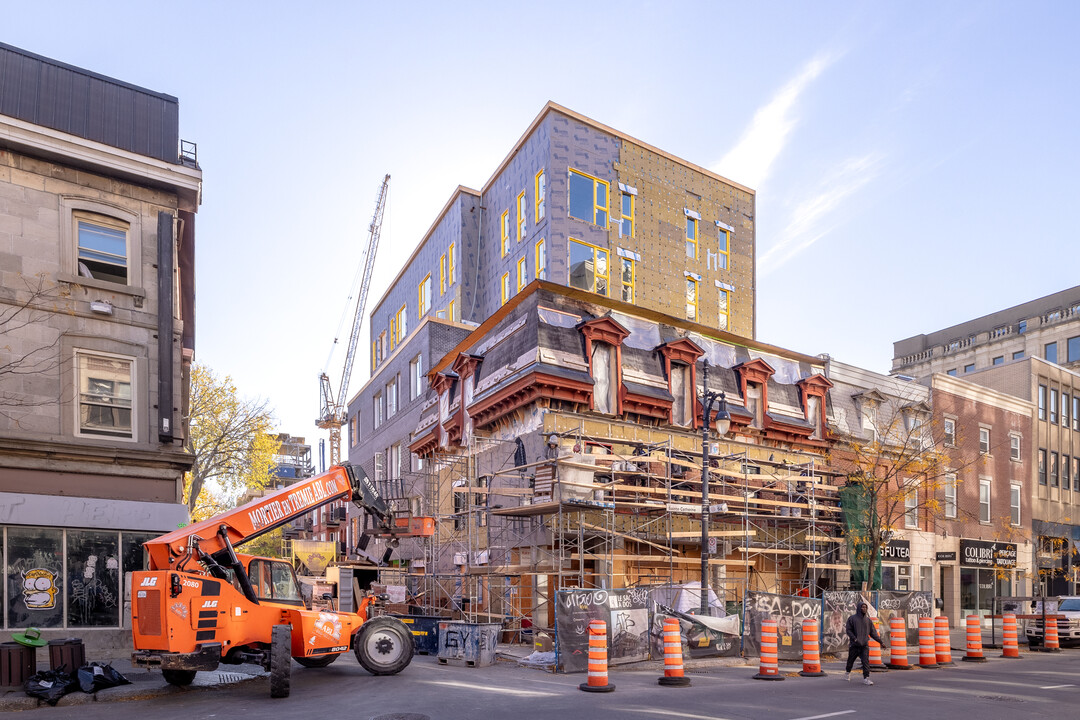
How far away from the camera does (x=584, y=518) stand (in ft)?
82.1

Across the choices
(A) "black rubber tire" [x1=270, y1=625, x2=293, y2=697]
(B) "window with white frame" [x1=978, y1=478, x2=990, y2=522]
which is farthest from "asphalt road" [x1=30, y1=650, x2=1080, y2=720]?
(B) "window with white frame" [x1=978, y1=478, x2=990, y2=522]

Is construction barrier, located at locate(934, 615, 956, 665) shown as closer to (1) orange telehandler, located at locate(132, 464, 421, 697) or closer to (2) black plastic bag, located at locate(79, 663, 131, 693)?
(1) orange telehandler, located at locate(132, 464, 421, 697)

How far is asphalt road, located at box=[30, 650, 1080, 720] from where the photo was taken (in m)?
12.4

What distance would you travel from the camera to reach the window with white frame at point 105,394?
20625 millimetres

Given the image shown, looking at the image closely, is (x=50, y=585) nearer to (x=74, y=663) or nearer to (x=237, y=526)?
(x=74, y=663)

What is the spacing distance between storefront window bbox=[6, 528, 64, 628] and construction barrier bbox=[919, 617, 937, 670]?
2031cm

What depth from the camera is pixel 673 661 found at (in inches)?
620

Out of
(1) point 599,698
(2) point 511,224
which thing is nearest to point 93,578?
(1) point 599,698

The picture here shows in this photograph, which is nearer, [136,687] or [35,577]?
[136,687]

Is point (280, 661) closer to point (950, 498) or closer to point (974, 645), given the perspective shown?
point (974, 645)

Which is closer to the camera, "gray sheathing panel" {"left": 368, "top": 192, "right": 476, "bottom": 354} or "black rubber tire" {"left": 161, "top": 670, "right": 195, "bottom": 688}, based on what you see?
"black rubber tire" {"left": 161, "top": 670, "right": 195, "bottom": 688}

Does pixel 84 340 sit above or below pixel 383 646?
above

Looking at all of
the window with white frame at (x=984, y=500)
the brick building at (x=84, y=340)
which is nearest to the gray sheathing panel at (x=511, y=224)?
the brick building at (x=84, y=340)

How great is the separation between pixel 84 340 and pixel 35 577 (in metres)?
5.70
